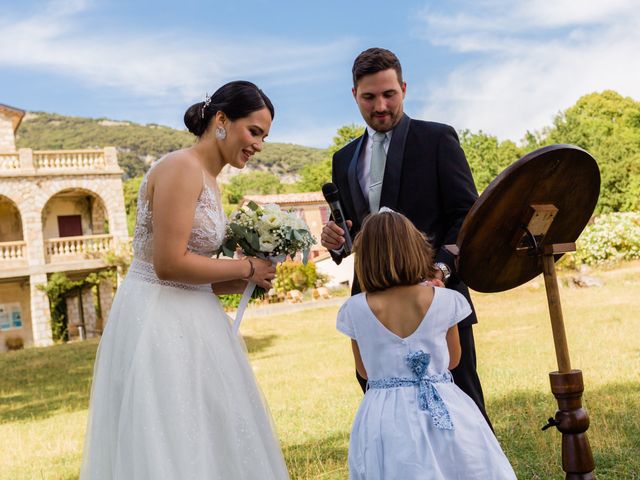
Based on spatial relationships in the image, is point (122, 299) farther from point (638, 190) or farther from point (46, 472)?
point (638, 190)

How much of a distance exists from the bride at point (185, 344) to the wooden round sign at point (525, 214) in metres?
0.96

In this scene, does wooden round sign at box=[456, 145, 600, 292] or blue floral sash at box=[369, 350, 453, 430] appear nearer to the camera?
wooden round sign at box=[456, 145, 600, 292]

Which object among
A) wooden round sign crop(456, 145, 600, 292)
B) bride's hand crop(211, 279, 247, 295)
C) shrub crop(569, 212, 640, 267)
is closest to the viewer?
wooden round sign crop(456, 145, 600, 292)

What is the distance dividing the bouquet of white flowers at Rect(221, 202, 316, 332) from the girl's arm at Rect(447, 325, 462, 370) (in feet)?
2.37

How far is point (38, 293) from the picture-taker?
28969 mm

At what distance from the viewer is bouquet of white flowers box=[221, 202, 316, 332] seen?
136 inches

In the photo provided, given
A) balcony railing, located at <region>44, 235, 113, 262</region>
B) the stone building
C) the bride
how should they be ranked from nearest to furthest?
the bride < the stone building < balcony railing, located at <region>44, 235, 113, 262</region>

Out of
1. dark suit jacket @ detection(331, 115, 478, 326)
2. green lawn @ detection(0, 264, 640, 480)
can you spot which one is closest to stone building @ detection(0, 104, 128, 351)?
green lawn @ detection(0, 264, 640, 480)

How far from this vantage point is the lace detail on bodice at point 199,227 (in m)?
3.29

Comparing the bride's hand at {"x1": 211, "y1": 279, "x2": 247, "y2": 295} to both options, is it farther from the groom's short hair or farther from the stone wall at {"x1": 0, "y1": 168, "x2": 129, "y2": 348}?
the stone wall at {"x1": 0, "y1": 168, "x2": 129, "y2": 348}

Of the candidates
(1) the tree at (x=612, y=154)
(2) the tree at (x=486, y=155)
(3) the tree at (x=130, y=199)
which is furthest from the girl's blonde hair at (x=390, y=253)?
(3) the tree at (x=130, y=199)

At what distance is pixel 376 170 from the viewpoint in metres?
3.58

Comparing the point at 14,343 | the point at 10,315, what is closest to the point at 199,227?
the point at 14,343

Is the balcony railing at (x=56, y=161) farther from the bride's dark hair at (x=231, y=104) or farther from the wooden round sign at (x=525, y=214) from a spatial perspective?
the wooden round sign at (x=525, y=214)
